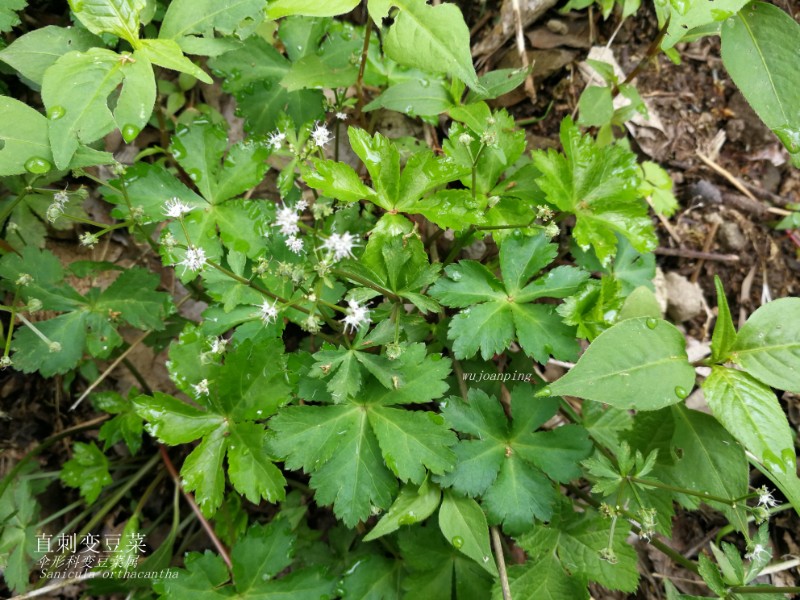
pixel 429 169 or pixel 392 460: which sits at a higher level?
pixel 429 169

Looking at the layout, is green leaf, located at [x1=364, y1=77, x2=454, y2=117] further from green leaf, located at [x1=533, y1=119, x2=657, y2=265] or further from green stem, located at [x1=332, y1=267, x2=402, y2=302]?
green stem, located at [x1=332, y1=267, x2=402, y2=302]

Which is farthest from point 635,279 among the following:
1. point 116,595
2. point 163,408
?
point 116,595

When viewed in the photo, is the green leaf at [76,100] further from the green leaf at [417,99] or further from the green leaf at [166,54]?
the green leaf at [417,99]

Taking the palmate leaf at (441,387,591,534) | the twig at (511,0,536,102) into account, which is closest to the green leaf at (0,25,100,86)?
the palmate leaf at (441,387,591,534)

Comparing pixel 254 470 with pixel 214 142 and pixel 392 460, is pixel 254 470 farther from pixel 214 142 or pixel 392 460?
pixel 214 142

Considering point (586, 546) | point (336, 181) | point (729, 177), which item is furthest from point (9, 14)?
point (729, 177)

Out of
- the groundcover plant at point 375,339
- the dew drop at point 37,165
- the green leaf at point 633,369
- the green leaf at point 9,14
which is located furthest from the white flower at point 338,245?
the green leaf at point 9,14
